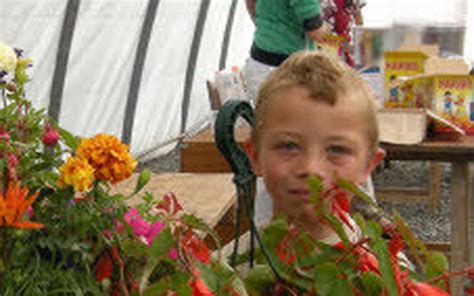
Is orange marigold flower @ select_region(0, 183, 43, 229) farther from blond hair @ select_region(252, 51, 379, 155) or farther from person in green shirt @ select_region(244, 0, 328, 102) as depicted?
person in green shirt @ select_region(244, 0, 328, 102)

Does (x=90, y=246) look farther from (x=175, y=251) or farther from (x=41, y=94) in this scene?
(x=41, y=94)

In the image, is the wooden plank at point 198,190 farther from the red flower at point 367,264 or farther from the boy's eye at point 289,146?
the red flower at point 367,264

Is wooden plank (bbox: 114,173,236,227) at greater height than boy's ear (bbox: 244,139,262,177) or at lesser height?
lesser

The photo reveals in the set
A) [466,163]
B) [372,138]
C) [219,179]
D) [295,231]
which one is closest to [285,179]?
[372,138]

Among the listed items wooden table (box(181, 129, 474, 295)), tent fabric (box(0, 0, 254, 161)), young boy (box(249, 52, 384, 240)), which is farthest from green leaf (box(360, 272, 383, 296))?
tent fabric (box(0, 0, 254, 161))

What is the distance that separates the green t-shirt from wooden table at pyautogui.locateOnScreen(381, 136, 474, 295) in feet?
2.63

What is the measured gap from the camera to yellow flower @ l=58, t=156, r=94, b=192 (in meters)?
0.60

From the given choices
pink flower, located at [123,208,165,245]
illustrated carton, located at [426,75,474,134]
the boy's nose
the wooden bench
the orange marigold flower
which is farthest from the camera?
illustrated carton, located at [426,75,474,134]

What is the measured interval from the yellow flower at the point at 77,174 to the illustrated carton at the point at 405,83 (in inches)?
109

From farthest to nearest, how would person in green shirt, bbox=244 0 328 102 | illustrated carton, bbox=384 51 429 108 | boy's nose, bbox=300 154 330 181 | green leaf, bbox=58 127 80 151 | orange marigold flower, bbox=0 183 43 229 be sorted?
person in green shirt, bbox=244 0 328 102 < illustrated carton, bbox=384 51 429 108 < boy's nose, bbox=300 154 330 181 < green leaf, bbox=58 127 80 151 < orange marigold flower, bbox=0 183 43 229

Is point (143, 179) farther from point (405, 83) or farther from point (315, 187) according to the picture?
point (405, 83)

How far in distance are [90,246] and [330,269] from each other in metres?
0.17

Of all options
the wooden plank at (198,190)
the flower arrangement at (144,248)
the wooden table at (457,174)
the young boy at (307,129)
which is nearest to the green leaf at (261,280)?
the flower arrangement at (144,248)

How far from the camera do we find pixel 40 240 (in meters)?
0.57
